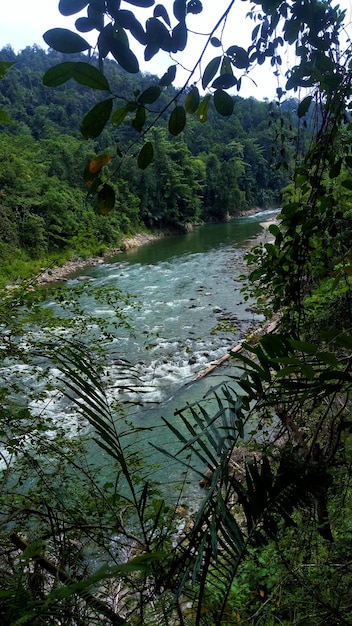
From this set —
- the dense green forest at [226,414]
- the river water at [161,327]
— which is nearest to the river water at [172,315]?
the river water at [161,327]

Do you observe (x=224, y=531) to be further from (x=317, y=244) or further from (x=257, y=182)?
(x=257, y=182)

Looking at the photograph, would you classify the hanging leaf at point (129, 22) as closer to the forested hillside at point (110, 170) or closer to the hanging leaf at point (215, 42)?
the forested hillside at point (110, 170)

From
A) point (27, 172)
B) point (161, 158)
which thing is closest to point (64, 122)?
point (161, 158)

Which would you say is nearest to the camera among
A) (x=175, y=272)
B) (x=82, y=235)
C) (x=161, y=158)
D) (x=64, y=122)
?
(x=82, y=235)

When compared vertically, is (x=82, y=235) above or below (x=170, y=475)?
above

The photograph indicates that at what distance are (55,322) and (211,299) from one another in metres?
7.74

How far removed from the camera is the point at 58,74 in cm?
53

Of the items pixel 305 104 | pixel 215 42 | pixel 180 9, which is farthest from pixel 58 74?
pixel 305 104

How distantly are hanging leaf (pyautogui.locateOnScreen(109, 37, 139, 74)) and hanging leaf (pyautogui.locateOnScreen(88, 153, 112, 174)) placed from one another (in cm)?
16

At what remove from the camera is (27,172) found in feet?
58.1

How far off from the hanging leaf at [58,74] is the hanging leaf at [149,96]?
158 mm

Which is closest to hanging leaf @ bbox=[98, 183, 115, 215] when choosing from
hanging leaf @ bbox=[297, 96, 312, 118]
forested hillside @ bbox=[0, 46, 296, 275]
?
forested hillside @ bbox=[0, 46, 296, 275]

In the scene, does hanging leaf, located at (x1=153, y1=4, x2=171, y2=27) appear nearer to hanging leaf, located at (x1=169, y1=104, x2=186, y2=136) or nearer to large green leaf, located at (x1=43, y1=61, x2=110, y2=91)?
hanging leaf, located at (x1=169, y1=104, x2=186, y2=136)

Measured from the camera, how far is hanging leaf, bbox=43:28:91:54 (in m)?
0.53
